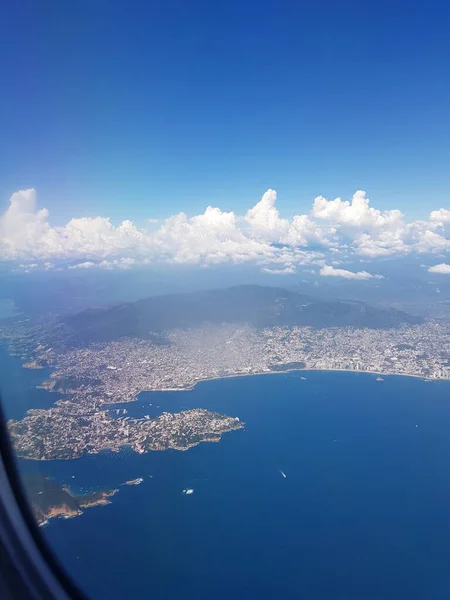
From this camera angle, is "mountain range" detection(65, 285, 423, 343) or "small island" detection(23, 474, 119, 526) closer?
"small island" detection(23, 474, 119, 526)

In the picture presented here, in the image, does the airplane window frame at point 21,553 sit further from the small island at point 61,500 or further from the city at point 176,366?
the small island at point 61,500

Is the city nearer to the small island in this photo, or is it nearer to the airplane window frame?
the small island

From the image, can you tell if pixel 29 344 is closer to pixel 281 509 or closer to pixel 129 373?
pixel 129 373

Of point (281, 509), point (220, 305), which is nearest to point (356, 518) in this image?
point (281, 509)

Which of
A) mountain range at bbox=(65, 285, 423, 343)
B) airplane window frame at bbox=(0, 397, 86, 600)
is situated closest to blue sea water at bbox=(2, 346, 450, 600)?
airplane window frame at bbox=(0, 397, 86, 600)

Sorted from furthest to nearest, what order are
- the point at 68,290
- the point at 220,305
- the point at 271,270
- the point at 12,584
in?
1. the point at 271,270
2. the point at 220,305
3. the point at 68,290
4. the point at 12,584

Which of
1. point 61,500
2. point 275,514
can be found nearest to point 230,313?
point 275,514

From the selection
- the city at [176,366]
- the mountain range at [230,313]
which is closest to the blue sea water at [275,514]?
the city at [176,366]

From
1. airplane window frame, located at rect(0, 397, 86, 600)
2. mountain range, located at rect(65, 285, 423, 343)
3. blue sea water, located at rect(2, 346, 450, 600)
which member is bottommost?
blue sea water, located at rect(2, 346, 450, 600)
